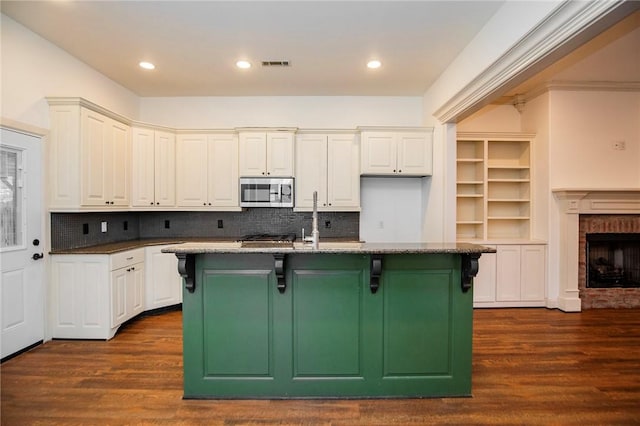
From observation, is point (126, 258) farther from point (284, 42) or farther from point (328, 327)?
point (284, 42)

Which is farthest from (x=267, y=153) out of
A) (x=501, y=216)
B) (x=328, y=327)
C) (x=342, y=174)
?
(x=501, y=216)

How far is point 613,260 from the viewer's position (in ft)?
15.7

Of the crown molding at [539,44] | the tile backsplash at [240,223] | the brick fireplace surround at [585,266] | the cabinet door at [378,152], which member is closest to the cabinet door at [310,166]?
the tile backsplash at [240,223]

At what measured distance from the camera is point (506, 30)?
8.58 feet

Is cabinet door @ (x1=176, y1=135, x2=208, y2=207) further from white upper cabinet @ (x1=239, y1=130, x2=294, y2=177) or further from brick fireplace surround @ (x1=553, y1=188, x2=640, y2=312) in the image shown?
brick fireplace surround @ (x1=553, y1=188, x2=640, y2=312)

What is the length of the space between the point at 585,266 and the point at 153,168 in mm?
6192

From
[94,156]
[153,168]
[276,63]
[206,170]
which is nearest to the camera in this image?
[94,156]

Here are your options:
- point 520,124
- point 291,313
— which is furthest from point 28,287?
point 520,124

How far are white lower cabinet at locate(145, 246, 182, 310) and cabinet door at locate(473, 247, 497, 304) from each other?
4113mm

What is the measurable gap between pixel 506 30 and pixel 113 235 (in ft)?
16.3

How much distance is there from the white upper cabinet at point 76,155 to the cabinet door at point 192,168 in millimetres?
1025

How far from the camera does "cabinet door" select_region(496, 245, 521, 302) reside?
459 cm

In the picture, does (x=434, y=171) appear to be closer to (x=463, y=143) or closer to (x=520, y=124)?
(x=463, y=143)

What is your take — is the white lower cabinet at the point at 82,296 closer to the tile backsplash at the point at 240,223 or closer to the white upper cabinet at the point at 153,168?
the white upper cabinet at the point at 153,168
